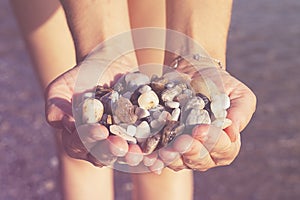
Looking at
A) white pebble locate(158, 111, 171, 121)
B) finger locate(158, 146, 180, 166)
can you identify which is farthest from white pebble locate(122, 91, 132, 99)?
finger locate(158, 146, 180, 166)

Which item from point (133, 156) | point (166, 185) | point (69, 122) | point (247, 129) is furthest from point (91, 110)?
point (247, 129)

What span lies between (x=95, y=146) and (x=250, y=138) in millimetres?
1306

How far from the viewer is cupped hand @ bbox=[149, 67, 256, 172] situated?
3.62ft

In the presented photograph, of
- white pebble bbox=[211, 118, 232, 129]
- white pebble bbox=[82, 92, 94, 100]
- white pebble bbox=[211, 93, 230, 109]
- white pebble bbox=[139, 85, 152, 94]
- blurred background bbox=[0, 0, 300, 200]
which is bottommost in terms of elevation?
blurred background bbox=[0, 0, 300, 200]

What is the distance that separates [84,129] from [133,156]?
11cm

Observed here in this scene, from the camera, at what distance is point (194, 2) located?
55.7 inches

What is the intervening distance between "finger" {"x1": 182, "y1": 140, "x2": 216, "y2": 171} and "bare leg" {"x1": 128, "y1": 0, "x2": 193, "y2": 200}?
0.39 meters

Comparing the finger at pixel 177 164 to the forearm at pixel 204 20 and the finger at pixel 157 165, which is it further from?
the forearm at pixel 204 20

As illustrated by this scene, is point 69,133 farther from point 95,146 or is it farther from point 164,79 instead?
point 164,79

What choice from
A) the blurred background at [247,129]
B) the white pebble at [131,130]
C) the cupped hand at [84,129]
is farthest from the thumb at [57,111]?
the blurred background at [247,129]

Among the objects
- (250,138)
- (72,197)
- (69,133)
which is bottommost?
(250,138)

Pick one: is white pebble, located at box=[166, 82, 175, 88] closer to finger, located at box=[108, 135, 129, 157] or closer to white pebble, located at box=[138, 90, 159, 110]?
white pebble, located at box=[138, 90, 159, 110]

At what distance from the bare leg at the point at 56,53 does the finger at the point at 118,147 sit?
0.52 m

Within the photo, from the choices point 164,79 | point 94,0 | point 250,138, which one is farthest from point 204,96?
point 250,138
